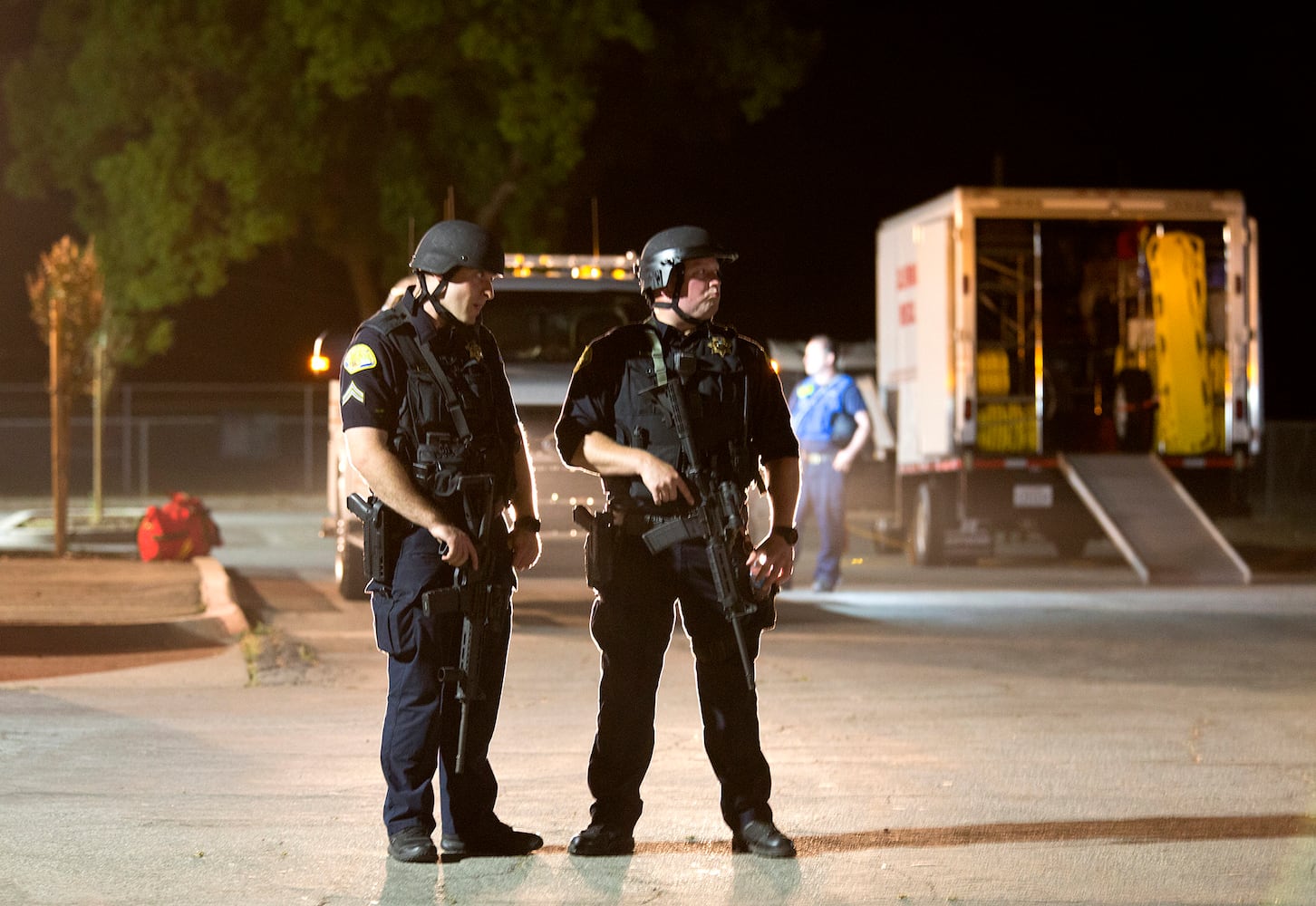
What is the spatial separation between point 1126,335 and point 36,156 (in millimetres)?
23340

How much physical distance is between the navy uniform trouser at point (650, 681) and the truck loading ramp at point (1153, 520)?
34.6ft

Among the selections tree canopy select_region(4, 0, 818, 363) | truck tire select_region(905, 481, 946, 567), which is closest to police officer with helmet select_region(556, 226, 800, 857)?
truck tire select_region(905, 481, 946, 567)

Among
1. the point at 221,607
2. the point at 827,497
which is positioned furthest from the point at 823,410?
the point at 221,607

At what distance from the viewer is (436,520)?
563 cm

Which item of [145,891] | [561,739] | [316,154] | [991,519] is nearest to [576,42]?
[316,154]

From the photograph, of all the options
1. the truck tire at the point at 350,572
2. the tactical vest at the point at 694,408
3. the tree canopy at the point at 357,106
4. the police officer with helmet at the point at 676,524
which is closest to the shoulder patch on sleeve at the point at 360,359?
the police officer with helmet at the point at 676,524

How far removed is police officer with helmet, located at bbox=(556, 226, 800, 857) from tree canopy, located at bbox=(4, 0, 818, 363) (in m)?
24.4

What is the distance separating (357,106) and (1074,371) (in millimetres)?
15656

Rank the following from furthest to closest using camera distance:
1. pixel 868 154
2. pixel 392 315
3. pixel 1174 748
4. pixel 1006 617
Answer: pixel 868 154
pixel 1006 617
pixel 1174 748
pixel 392 315

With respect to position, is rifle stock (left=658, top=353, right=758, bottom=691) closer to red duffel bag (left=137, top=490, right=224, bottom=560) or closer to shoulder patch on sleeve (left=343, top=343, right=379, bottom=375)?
shoulder patch on sleeve (left=343, top=343, right=379, bottom=375)

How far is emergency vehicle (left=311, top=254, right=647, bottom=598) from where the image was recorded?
1363 centimetres

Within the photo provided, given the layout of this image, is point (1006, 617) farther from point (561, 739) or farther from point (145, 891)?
point (145, 891)

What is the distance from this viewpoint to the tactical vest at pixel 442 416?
5738 mm

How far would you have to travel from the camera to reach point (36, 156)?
35.9m
